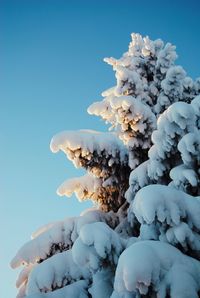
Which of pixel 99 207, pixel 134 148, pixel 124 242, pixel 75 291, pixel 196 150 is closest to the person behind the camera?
pixel 124 242

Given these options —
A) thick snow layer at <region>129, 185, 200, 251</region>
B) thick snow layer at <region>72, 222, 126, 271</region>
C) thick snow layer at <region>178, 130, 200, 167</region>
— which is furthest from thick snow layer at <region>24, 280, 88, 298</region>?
thick snow layer at <region>178, 130, 200, 167</region>

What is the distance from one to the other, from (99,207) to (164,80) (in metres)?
2.85

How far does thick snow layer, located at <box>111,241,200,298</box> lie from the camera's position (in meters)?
2.80

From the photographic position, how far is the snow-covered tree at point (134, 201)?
3100 millimetres

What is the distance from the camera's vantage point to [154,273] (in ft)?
9.59

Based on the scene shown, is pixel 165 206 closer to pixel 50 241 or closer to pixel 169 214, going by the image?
pixel 169 214

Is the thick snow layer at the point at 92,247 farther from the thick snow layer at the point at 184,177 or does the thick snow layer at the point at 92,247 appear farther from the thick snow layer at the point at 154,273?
the thick snow layer at the point at 184,177

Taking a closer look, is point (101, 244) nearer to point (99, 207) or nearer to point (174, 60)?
point (99, 207)

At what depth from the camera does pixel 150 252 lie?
3068 millimetres

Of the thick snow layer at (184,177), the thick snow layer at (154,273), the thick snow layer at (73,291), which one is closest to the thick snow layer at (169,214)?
the thick snow layer at (154,273)

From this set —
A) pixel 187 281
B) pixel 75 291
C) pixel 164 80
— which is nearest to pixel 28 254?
pixel 75 291

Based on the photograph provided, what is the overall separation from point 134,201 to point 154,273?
79 centimetres

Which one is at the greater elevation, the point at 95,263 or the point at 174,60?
the point at 174,60

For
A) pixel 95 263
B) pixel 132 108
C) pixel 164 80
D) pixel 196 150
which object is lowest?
pixel 95 263
